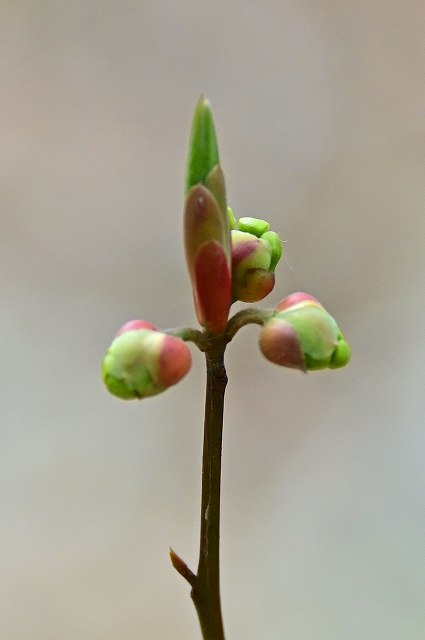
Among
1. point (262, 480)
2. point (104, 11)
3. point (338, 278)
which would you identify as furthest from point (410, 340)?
point (104, 11)

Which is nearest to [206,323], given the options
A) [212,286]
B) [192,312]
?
[212,286]

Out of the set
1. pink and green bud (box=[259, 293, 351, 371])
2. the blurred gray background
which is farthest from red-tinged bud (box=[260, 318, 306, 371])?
the blurred gray background

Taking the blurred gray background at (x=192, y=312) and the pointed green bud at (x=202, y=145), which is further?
the blurred gray background at (x=192, y=312)

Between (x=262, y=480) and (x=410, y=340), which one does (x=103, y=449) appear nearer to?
(x=262, y=480)

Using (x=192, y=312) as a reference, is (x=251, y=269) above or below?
above

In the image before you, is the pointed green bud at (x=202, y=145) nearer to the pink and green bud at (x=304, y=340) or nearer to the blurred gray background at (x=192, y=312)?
the pink and green bud at (x=304, y=340)

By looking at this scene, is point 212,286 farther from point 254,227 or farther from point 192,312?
point 192,312

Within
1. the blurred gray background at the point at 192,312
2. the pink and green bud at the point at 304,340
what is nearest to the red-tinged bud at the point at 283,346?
the pink and green bud at the point at 304,340

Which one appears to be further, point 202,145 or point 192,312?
point 192,312
